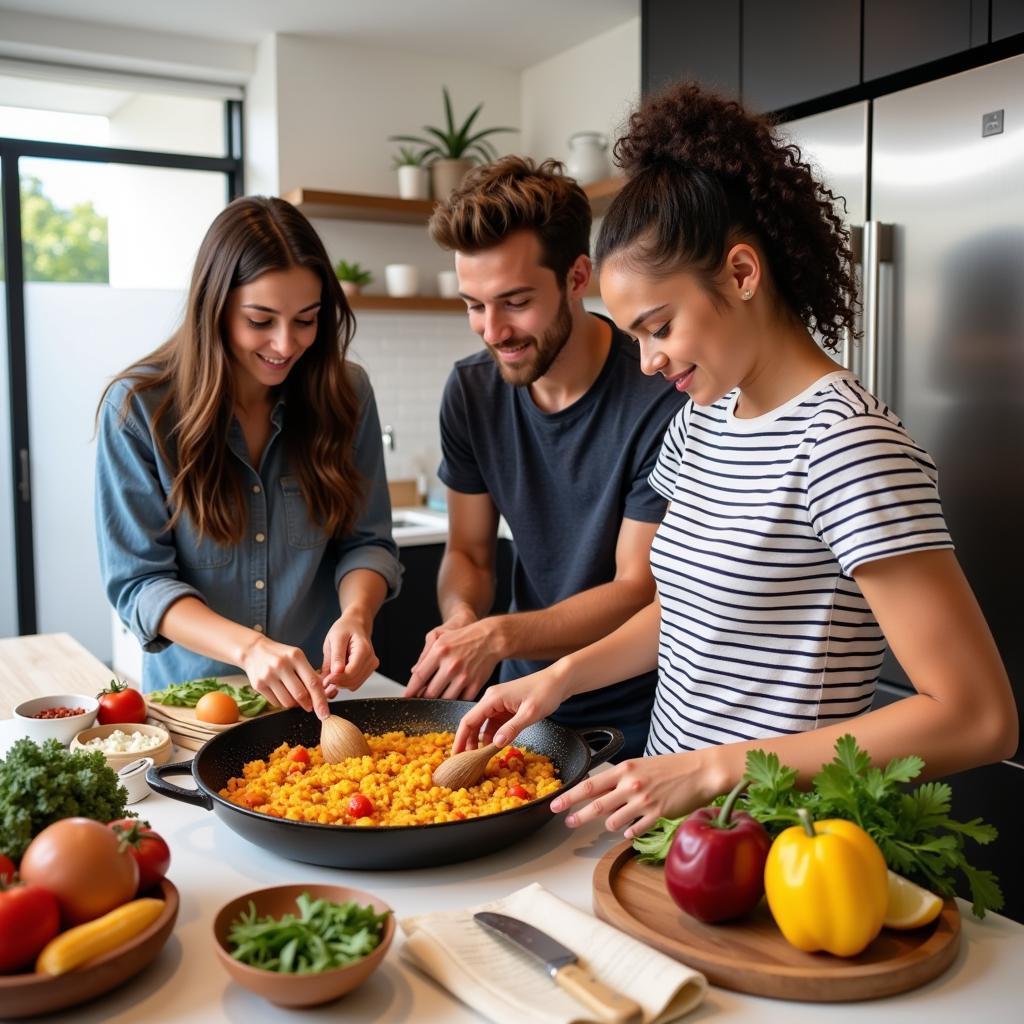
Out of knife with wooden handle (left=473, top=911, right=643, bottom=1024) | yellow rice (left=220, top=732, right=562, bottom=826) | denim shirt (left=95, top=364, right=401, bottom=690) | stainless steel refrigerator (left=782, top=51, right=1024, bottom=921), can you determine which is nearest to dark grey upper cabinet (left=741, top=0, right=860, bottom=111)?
stainless steel refrigerator (left=782, top=51, right=1024, bottom=921)

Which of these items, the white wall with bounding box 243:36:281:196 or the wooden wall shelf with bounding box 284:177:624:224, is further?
the white wall with bounding box 243:36:281:196

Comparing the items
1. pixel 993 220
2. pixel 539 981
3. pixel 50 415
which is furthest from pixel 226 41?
pixel 539 981

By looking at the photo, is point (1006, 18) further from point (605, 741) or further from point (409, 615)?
point (409, 615)

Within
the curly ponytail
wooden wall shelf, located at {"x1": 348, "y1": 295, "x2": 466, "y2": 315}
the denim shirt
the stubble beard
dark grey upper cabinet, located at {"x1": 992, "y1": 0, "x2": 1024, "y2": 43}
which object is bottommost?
the denim shirt

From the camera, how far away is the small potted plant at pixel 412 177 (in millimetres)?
4801

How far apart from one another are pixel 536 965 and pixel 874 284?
2429 millimetres

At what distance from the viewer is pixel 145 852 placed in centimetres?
110

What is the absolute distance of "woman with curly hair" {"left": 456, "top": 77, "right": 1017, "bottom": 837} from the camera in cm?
121

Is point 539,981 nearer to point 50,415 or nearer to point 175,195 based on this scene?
point 50,415

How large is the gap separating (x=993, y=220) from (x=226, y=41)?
11.2 feet

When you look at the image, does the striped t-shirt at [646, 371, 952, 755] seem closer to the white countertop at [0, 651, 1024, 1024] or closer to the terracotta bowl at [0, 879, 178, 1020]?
the white countertop at [0, 651, 1024, 1024]

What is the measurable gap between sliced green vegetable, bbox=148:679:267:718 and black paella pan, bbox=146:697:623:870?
179mm

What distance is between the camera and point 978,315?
2.78m

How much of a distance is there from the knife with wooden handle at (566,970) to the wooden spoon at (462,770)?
319 mm
